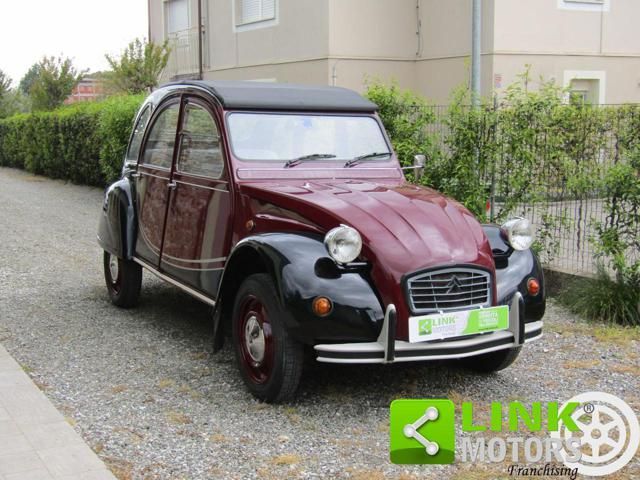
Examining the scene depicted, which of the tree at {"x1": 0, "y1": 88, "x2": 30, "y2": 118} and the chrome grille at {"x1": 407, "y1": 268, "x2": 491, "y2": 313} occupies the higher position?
the tree at {"x1": 0, "y1": 88, "x2": 30, "y2": 118}

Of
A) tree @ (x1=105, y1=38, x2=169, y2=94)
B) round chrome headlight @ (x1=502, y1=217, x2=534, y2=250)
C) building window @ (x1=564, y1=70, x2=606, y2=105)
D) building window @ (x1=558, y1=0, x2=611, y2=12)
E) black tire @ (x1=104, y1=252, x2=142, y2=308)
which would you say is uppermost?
building window @ (x1=558, y1=0, x2=611, y2=12)

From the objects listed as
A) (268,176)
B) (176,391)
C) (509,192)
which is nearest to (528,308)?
(268,176)

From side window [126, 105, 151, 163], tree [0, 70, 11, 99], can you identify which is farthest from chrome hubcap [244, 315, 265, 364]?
Result: tree [0, 70, 11, 99]

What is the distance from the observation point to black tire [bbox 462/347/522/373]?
543 centimetres

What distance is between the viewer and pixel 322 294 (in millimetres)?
4605

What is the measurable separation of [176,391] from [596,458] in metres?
2.59

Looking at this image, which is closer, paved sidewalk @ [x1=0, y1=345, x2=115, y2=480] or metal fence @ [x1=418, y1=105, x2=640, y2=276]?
paved sidewalk @ [x1=0, y1=345, x2=115, y2=480]

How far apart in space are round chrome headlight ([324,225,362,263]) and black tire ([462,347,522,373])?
4.44ft

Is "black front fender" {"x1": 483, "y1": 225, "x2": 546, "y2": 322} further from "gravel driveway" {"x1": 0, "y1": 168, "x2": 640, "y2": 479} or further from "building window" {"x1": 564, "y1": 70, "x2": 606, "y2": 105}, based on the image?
"building window" {"x1": 564, "y1": 70, "x2": 606, "y2": 105}

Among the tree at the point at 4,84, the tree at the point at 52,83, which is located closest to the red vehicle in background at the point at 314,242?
the tree at the point at 52,83

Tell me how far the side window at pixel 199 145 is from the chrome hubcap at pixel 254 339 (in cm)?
123

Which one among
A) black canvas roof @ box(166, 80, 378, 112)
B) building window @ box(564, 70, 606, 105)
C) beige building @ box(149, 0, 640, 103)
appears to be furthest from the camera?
building window @ box(564, 70, 606, 105)

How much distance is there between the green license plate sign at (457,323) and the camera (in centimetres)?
460

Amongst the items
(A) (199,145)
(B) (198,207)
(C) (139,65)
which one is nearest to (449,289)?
(B) (198,207)
